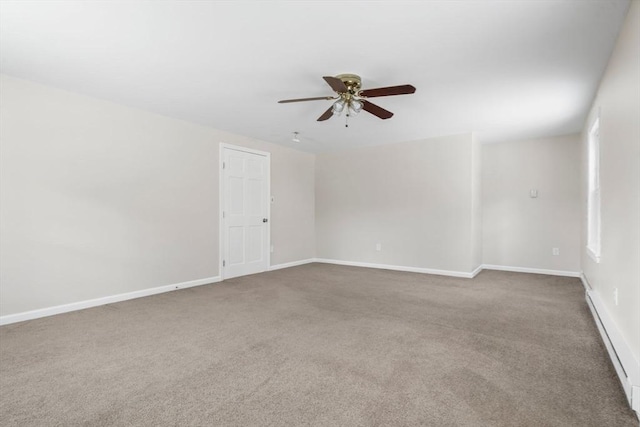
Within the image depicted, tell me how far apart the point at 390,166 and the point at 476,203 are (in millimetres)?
1610

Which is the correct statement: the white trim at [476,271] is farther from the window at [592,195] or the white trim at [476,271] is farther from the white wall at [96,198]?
the white wall at [96,198]

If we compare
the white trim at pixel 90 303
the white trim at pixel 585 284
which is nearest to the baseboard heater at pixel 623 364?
the white trim at pixel 585 284

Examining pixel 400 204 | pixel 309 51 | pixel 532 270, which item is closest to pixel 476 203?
pixel 400 204

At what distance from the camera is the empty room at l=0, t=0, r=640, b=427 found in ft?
6.37

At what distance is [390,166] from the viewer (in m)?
6.09

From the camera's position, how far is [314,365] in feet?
7.28

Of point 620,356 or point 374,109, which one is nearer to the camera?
point 620,356

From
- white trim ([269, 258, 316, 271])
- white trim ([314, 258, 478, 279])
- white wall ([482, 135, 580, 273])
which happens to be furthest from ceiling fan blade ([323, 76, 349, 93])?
white wall ([482, 135, 580, 273])

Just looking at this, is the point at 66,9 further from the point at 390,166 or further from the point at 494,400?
the point at 390,166

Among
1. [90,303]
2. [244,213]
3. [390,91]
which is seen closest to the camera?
[390,91]

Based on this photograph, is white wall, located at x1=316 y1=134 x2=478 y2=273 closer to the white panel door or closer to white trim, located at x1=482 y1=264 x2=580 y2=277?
white trim, located at x1=482 y1=264 x2=580 y2=277

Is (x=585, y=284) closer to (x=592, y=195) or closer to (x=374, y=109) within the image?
(x=592, y=195)

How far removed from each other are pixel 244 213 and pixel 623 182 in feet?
15.4

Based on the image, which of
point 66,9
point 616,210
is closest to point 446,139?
point 616,210
